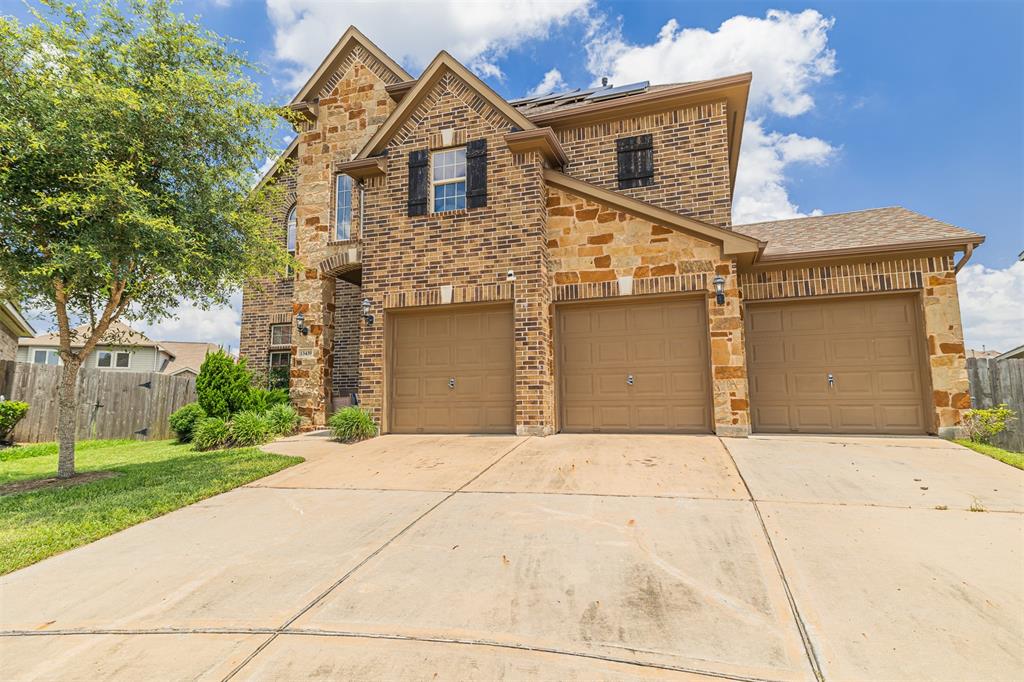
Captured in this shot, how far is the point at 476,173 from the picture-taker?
9.99 meters

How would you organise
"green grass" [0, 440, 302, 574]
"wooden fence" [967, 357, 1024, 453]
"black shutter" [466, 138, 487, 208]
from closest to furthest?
"green grass" [0, 440, 302, 574] < "wooden fence" [967, 357, 1024, 453] < "black shutter" [466, 138, 487, 208]

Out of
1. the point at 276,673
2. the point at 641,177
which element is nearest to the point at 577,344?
the point at 641,177

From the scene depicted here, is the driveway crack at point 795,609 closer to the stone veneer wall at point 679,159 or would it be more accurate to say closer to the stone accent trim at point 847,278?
the stone accent trim at point 847,278

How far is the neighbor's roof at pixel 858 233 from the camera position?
8.77 m

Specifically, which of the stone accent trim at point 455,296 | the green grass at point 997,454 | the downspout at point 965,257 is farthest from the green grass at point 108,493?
the downspout at point 965,257

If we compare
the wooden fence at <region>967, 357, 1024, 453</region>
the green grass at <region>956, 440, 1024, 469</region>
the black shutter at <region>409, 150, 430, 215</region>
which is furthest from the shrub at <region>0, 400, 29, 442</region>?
the wooden fence at <region>967, 357, 1024, 453</region>

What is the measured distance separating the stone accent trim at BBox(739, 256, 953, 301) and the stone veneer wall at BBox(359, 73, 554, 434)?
4.35 metres

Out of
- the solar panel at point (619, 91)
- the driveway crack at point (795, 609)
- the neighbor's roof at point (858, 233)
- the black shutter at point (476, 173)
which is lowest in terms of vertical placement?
the driveway crack at point (795, 609)

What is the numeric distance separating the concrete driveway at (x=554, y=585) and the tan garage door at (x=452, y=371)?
385cm

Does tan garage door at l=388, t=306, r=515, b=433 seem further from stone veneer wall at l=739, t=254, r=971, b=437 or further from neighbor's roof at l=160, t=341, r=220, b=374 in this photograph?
neighbor's roof at l=160, t=341, r=220, b=374

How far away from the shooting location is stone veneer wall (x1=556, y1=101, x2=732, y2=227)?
1034 centimetres

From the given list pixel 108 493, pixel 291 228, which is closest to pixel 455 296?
pixel 108 493

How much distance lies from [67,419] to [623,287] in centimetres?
880

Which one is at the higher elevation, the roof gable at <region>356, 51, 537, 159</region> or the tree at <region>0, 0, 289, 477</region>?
the roof gable at <region>356, 51, 537, 159</region>
